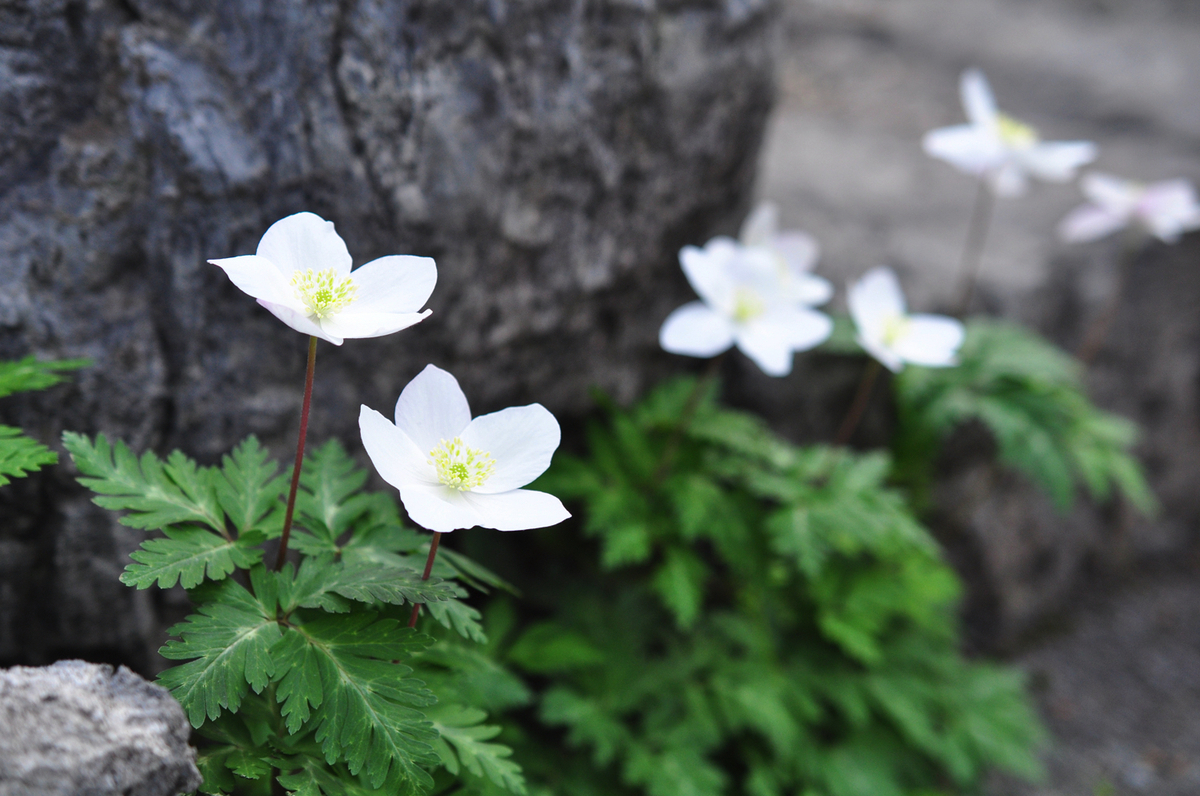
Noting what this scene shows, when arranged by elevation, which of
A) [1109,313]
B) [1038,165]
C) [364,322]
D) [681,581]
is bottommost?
[681,581]

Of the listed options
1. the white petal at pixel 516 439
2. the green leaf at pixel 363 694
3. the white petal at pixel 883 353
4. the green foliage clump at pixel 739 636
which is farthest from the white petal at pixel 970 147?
the green leaf at pixel 363 694

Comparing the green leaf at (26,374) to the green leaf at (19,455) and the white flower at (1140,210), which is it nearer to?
the green leaf at (19,455)

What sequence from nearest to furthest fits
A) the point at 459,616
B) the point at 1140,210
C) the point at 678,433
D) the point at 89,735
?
the point at 89,735 → the point at 459,616 → the point at 678,433 → the point at 1140,210

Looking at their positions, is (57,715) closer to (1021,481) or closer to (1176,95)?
(1021,481)

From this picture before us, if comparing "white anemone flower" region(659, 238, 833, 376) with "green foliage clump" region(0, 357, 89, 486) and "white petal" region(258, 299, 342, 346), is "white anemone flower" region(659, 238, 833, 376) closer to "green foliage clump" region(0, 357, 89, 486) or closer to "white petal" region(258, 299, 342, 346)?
"white petal" region(258, 299, 342, 346)

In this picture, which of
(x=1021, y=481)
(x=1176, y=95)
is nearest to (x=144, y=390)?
(x=1021, y=481)

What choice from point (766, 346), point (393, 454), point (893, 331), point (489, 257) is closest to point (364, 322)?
point (393, 454)

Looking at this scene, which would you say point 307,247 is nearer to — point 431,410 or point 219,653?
point 431,410
